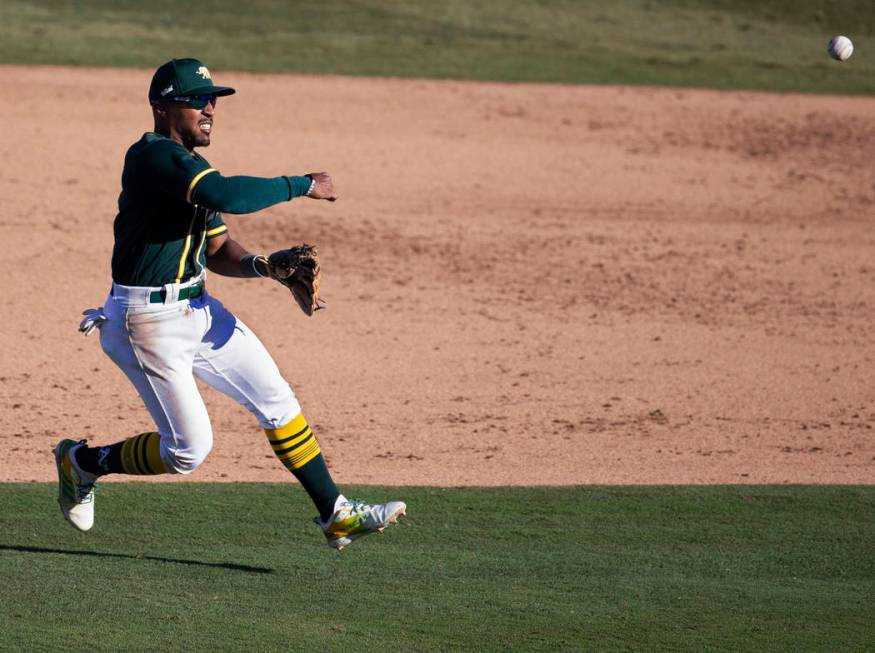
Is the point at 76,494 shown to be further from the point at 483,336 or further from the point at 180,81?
the point at 483,336

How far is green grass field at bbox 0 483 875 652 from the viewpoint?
17.1 feet

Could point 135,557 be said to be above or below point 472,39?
below

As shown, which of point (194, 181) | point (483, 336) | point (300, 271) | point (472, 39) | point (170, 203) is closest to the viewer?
point (194, 181)

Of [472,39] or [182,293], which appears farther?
[472,39]

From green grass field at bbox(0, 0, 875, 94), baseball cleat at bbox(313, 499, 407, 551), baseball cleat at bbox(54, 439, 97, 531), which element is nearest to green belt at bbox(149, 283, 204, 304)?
baseball cleat at bbox(54, 439, 97, 531)

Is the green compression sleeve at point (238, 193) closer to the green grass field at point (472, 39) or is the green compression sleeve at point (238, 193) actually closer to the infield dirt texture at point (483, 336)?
the infield dirt texture at point (483, 336)

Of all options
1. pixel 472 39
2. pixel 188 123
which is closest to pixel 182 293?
pixel 188 123

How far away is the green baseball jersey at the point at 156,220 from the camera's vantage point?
5.42 m

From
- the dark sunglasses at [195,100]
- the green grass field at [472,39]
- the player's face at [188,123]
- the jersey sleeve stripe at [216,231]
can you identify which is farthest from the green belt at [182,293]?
the green grass field at [472,39]

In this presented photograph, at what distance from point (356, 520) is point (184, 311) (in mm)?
1080

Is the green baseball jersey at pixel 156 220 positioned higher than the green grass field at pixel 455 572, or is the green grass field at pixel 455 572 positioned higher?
the green baseball jersey at pixel 156 220

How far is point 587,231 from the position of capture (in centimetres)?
1287

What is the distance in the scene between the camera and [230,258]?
6035mm

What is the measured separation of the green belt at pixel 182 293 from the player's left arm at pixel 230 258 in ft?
0.97
